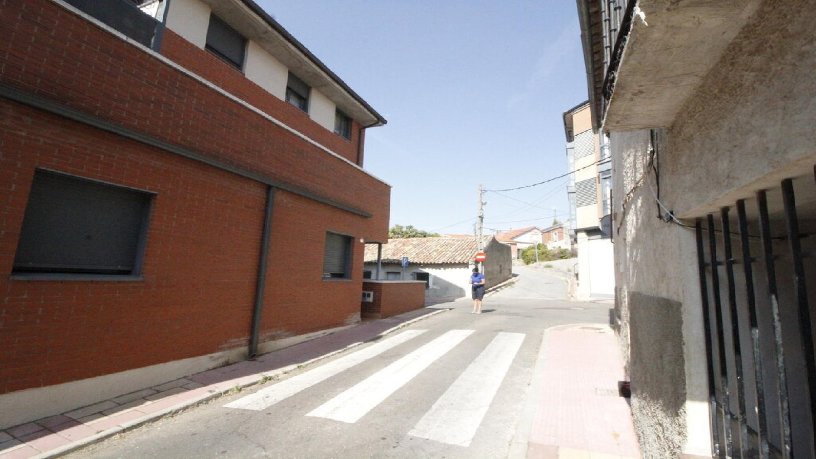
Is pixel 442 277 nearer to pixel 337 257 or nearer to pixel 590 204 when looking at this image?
pixel 590 204

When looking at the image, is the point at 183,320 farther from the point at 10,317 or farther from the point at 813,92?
the point at 813,92

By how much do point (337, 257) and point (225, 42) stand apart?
6.22m

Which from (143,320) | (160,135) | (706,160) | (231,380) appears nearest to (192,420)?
(231,380)

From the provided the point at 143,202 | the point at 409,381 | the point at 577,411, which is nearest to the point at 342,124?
the point at 143,202

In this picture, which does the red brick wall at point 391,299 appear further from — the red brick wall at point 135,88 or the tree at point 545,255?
the tree at point 545,255

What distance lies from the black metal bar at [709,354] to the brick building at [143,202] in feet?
22.1

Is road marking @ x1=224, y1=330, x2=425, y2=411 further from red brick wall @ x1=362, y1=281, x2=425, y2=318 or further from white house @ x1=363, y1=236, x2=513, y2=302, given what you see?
white house @ x1=363, y1=236, x2=513, y2=302

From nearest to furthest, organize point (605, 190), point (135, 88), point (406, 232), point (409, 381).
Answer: point (135, 88), point (409, 381), point (605, 190), point (406, 232)

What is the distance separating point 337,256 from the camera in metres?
10.8

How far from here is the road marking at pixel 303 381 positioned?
529cm

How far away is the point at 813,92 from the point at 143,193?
7188mm

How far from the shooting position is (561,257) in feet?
176

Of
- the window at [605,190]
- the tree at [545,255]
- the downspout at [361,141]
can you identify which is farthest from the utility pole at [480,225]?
the tree at [545,255]

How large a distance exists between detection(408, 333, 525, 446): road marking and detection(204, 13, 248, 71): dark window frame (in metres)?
9.01
